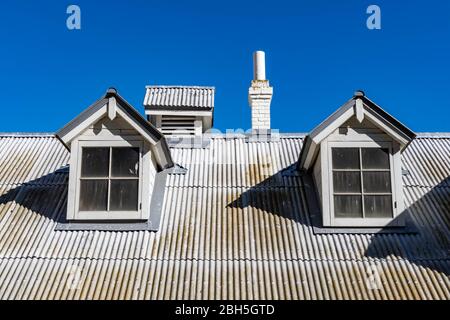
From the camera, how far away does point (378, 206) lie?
8.84 meters

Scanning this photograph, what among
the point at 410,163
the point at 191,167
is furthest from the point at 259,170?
the point at 410,163

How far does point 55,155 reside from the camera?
36.4 feet

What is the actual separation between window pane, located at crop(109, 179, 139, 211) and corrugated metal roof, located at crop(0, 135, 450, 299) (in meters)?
0.47

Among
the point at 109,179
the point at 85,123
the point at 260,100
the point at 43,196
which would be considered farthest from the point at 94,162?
the point at 260,100

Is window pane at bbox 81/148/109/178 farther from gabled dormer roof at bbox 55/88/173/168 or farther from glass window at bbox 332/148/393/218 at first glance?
glass window at bbox 332/148/393/218

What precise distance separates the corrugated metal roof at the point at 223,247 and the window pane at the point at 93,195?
1.51 ft

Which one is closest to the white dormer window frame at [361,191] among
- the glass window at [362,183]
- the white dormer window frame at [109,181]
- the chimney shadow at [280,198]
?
the glass window at [362,183]

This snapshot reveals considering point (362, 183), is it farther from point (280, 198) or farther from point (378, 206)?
point (280, 198)

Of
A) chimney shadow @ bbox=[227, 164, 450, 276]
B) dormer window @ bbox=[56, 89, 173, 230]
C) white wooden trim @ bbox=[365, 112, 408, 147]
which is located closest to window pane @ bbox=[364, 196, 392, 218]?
chimney shadow @ bbox=[227, 164, 450, 276]

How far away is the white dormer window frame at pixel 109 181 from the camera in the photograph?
876 cm

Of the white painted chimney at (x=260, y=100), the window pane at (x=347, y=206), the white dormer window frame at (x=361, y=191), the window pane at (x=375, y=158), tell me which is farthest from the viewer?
the white painted chimney at (x=260, y=100)

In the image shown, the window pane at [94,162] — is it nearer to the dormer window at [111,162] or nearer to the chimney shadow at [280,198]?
the dormer window at [111,162]
